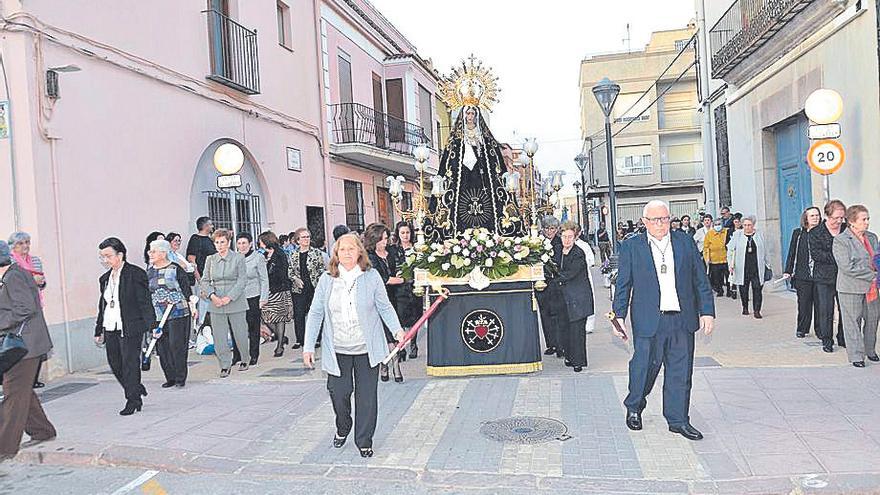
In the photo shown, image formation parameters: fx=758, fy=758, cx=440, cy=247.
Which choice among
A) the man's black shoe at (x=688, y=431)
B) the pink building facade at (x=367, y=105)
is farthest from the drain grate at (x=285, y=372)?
the pink building facade at (x=367, y=105)

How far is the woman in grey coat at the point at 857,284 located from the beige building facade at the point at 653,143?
31.4m

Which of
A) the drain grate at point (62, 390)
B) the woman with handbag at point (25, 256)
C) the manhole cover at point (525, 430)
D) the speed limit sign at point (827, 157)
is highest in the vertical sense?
the speed limit sign at point (827, 157)

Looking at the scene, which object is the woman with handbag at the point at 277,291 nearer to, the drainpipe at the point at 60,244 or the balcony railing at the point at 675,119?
the drainpipe at the point at 60,244

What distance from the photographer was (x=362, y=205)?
21.1 metres

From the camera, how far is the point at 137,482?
5660 mm

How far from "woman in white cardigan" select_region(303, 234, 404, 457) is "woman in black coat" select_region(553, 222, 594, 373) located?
10.3 ft

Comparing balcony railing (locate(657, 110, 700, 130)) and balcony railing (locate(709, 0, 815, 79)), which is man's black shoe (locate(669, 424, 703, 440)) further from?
balcony railing (locate(657, 110, 700, 130))

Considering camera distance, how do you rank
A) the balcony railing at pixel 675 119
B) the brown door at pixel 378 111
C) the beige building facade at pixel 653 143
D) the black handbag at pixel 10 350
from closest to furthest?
the black handbag at pixel 10 350 → the brown door at pixel 378 111 → the beige building facade at pixel 653 143 → the balcony railing at pixel 675 119

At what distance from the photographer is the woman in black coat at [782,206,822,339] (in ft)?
30.5

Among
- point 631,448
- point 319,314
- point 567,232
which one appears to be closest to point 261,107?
point 567,232

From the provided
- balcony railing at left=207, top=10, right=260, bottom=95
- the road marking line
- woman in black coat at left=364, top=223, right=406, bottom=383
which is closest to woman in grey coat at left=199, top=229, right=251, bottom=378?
woman in black coat at left=364, top=223, right=406, bottom=383

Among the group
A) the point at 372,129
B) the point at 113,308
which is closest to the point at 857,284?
the point at 113,308

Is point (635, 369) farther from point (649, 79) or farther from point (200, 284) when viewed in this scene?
point (649, 79)

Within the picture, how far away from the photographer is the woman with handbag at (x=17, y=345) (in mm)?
6078
